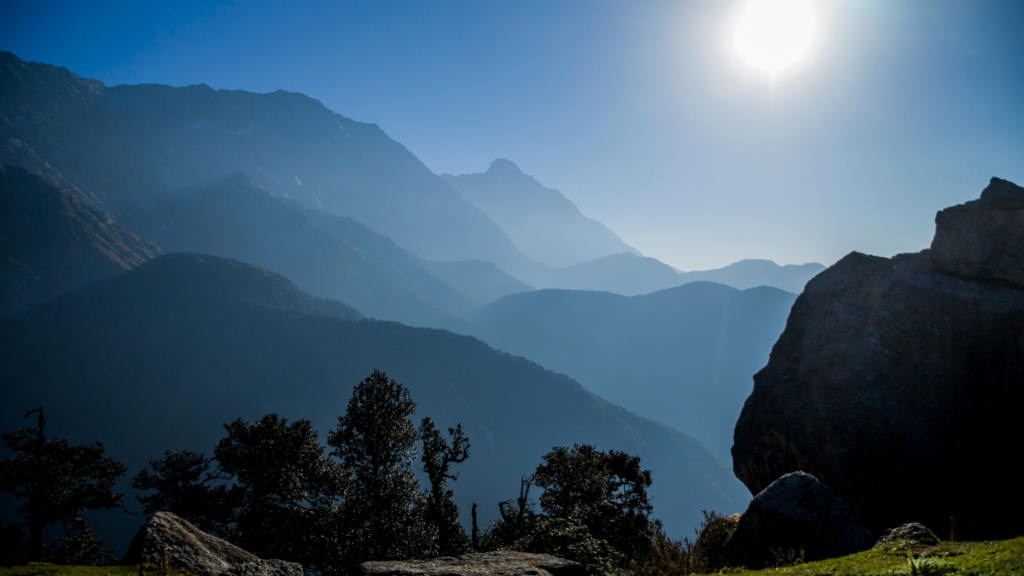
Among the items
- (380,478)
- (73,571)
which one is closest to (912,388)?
(380,478)

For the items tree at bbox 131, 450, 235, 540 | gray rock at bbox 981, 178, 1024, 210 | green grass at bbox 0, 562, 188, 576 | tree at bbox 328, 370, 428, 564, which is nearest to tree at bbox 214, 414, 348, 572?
tree at bbox 131, 450, 235, 540

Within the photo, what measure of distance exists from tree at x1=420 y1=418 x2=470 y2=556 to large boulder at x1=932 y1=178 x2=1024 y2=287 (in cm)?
3099

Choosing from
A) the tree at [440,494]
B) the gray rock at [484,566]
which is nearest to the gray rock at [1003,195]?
the gray rock at [484,566]

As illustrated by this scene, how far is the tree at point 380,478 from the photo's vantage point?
23609 millimetres

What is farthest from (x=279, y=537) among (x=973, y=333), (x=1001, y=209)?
(x=1001, y=209)

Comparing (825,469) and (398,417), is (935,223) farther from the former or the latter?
(398,417)

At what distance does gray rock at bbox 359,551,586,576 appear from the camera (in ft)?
32.4

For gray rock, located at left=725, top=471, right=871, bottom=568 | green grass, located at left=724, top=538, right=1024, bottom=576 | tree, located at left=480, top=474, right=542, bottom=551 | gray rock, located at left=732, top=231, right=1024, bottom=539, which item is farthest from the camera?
tree, located at left=480, top=474, right=542, bottom=551

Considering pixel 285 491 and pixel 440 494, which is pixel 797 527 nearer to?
pixel 440 494

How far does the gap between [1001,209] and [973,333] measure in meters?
8.20

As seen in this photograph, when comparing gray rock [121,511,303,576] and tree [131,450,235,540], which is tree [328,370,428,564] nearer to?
gray rock [121,511,303,576]

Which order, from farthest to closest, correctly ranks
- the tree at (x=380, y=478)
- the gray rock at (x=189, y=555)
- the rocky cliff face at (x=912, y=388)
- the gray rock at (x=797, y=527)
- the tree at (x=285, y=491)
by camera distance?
the tree at (x=285, y=491) → the tree at (x=380, y=478) → the rocky cliff face at (x=912, y=388) → the gray rock at (x=797, y=527) → the gray rock at (x=189, y=555)

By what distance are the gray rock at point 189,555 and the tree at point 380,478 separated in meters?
10.3

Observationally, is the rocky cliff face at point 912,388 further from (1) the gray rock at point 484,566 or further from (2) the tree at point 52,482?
(2) the tree at point 52,482
